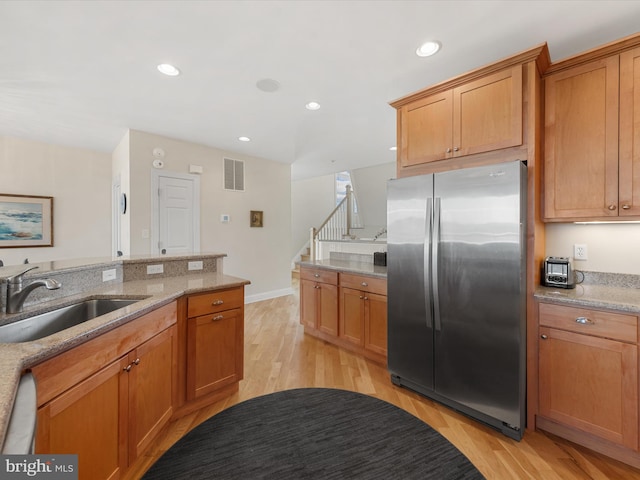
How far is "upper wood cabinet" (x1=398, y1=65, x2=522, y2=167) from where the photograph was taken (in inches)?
78.2

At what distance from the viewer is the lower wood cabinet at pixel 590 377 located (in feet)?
5.30

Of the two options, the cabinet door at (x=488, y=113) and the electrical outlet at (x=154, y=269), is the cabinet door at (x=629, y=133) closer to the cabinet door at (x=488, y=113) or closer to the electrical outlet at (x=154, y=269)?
the cabinet door at (x=488, y=113)

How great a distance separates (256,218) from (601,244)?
4625 millimetres

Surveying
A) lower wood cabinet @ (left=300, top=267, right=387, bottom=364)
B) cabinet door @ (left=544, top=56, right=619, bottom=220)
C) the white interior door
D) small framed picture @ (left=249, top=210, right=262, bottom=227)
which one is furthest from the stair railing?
cabinet door @ (left=544, top=56, right=619, bottom=220)

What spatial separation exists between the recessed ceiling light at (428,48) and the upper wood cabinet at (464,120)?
0.99 feet

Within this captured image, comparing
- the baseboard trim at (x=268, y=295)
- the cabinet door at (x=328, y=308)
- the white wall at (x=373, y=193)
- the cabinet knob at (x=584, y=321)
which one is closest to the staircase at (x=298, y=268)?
the white wall at (x=373, y=193)

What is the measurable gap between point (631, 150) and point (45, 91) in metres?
4.77

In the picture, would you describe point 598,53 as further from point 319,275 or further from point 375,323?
point 319,275

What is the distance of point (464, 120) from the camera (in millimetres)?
2191

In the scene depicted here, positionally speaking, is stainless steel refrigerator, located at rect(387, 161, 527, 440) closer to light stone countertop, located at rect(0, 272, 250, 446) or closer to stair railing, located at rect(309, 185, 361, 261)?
light stone countertop, located at rect(0, 272, 250, 446)

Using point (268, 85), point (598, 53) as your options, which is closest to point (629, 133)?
point (598, 53)

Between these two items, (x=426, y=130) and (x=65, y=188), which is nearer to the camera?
(x=426, y=130)

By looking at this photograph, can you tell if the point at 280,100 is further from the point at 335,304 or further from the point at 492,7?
the point at 335,304

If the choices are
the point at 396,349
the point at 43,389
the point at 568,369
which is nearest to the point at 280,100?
the point at 396,349
